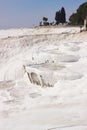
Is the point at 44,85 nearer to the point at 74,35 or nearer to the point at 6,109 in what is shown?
the point at 6,109

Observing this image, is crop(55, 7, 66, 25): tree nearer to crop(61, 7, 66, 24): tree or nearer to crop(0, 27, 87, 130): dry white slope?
crop(61, 7, 66, 24): tree

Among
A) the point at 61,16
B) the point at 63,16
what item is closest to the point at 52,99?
the point at 61,16

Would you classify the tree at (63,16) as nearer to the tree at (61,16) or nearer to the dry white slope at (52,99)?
the tree at (61,16)

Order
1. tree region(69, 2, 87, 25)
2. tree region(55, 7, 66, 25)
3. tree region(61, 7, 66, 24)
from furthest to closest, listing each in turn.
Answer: tree region(61, 7, 66, 24), tree region(55, 7, 66, 25), tree region(69, 2, 87, 25)

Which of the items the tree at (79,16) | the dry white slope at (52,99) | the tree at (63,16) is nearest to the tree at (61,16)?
the tree at (63,16)

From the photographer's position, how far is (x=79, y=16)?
32750 millimetres

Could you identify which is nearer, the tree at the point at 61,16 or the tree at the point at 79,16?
the tree at the point at 79,16

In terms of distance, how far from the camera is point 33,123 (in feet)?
30.1

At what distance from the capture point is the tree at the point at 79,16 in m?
31.2

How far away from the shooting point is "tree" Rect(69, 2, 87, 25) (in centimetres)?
3117

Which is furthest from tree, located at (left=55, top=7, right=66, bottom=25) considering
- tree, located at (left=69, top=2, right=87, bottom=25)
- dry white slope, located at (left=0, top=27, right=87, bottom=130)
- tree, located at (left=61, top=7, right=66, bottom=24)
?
dry white slope, located at (left=0, top=27, right=87, bottom=130)

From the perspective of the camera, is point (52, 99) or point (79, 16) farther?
point (79, 16)

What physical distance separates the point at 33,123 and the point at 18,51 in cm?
1418

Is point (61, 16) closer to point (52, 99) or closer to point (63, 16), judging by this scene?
point (63, 16)
